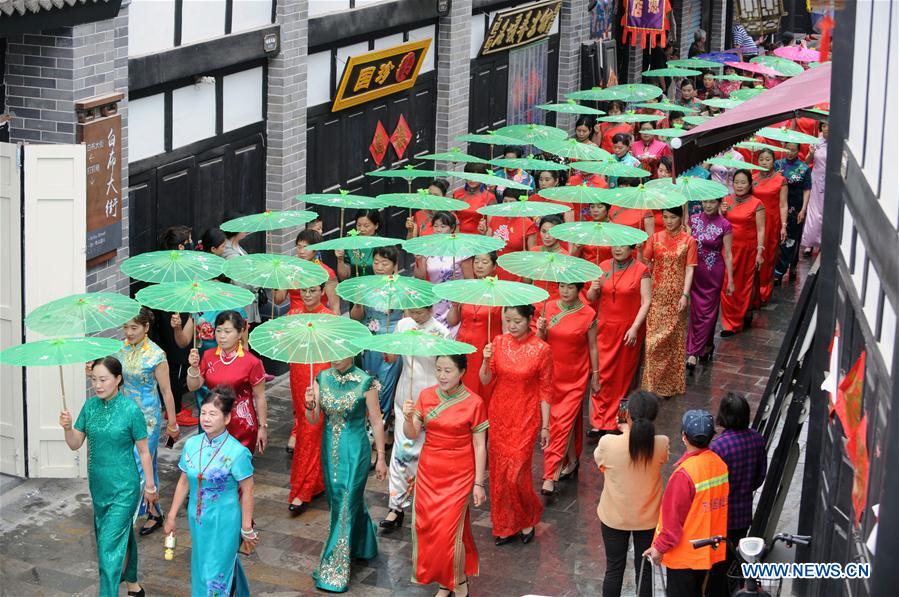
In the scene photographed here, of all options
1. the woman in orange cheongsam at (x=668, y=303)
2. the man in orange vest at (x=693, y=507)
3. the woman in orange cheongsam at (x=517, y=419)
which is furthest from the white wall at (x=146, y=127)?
the man in orange vest at (x=693, y=507)

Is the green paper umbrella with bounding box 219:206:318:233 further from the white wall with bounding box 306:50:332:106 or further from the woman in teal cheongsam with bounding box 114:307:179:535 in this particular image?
the white wall with bounding box 306:50:332:106

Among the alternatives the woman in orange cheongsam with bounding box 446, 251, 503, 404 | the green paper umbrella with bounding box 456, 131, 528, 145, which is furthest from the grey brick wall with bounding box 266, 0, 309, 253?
the woman in orange cheongsam with bounding box 446, 251, 503, 404

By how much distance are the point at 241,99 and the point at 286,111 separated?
0.63 m

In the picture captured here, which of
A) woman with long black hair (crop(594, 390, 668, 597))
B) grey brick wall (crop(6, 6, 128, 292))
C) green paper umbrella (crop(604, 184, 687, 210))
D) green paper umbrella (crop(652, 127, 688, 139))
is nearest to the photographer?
woman with long black hair (crop(594, 390, 668, 597))

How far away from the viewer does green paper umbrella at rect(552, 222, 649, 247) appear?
10.9m

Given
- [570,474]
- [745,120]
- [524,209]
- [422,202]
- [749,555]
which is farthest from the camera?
[422,202]

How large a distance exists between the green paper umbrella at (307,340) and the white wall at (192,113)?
442cm

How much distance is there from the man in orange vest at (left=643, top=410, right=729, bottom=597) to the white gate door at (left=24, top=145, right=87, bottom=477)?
5.13 m

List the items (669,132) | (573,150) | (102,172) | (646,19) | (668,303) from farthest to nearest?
(646,19), (669,132), (573,150), (668,303), (102,172)

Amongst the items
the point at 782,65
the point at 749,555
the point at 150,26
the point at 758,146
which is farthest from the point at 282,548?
the point at 782,65

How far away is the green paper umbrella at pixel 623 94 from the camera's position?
1869 cm

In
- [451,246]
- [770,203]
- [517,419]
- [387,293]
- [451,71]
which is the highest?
Result: [451,71]

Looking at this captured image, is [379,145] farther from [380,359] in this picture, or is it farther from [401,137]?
[380,359]

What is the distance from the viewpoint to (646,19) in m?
24.3
